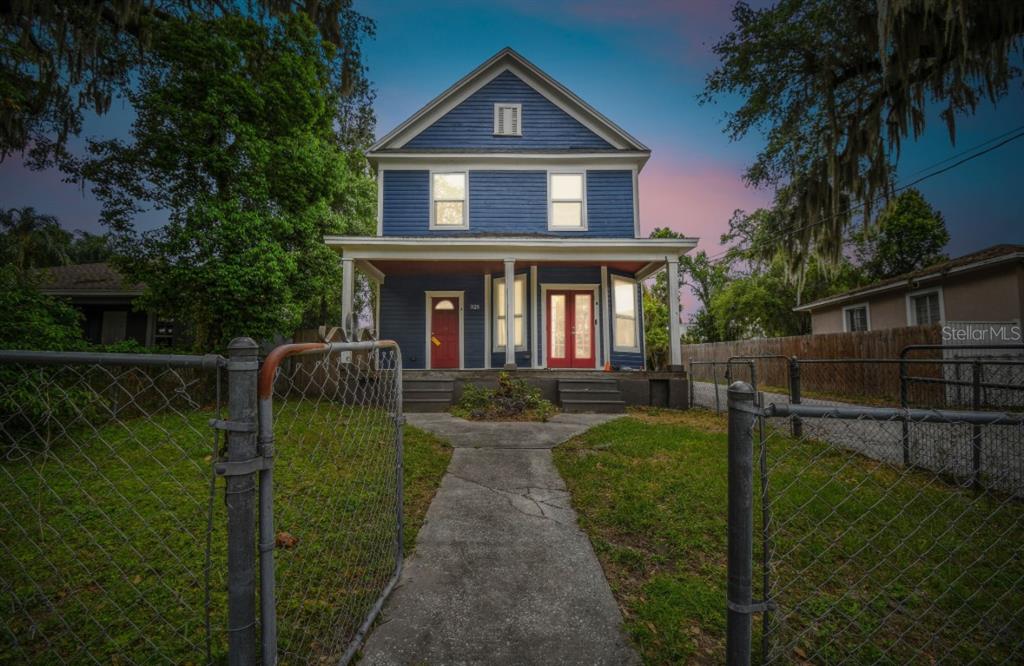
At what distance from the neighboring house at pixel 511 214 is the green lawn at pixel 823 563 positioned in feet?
25.0

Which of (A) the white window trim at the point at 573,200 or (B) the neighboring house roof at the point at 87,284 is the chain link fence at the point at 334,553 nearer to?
(A) the white window trim at the point at 573,200

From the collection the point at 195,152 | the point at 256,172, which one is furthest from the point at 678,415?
the point at 195,152

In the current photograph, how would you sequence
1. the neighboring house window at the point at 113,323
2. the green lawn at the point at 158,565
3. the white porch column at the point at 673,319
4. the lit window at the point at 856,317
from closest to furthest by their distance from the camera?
the green lawn at the point at 158,565 → the white porch column at the point at 673,319 → the neighboring house window at the point at 113,323 → the lit window at the point at 856,317

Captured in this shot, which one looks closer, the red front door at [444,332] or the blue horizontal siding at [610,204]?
the blue horizontal siding at [610,204]

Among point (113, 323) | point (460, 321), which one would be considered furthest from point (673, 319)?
point (113, 323)

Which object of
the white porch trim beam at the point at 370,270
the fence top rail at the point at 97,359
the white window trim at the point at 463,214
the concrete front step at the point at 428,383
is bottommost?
the concrete front step at the point at 428,383

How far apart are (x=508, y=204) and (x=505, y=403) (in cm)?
664

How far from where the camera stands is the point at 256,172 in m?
10.3

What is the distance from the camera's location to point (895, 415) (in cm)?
157

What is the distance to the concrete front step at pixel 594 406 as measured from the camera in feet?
30.5

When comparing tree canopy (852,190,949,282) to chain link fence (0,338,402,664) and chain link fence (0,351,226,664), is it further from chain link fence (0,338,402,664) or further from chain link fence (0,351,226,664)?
chain link fence (0,351,226,664)

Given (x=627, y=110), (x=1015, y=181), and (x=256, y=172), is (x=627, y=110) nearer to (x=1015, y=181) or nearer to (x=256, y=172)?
(x=1015, y=181)

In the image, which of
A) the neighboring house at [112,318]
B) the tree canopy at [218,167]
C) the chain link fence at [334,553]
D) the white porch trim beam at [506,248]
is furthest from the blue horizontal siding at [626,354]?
the neighboring house at [112,318]

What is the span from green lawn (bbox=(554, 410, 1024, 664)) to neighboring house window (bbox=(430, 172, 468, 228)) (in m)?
9.20
